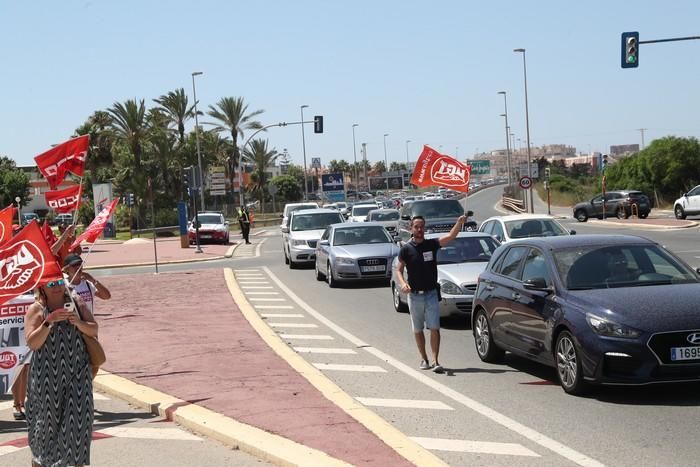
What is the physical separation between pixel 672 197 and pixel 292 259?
4577 centimetres

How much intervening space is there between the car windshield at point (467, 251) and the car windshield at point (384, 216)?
75.5 feet

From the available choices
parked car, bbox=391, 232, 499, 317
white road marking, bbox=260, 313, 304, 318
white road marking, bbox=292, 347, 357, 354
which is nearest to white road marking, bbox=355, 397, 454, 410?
white road marking, bbox=292, 347, 357, 354

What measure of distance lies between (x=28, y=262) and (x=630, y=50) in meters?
25.9

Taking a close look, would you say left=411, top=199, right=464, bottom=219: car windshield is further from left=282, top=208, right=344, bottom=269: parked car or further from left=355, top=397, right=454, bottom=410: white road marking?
left=355, top=397, right=454, bottom=410: white road marking

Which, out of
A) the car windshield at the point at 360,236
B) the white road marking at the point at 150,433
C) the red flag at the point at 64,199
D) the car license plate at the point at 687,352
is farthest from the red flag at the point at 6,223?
the car windshield at the point at 360,236

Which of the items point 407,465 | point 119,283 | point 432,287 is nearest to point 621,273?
point 432,287

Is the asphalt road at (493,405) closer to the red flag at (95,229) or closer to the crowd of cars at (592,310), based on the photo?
the crowd of cars at (592,310)

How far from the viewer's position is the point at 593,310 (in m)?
8.77

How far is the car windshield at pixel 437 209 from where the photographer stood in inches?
1201

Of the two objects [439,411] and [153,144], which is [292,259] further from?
[153,144]

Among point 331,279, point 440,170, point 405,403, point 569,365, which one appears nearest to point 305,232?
point 331,279

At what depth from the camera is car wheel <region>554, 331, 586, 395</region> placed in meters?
8.81

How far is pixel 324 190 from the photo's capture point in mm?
101438

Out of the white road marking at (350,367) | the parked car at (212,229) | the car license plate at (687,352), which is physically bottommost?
the parked car at (212,229)
